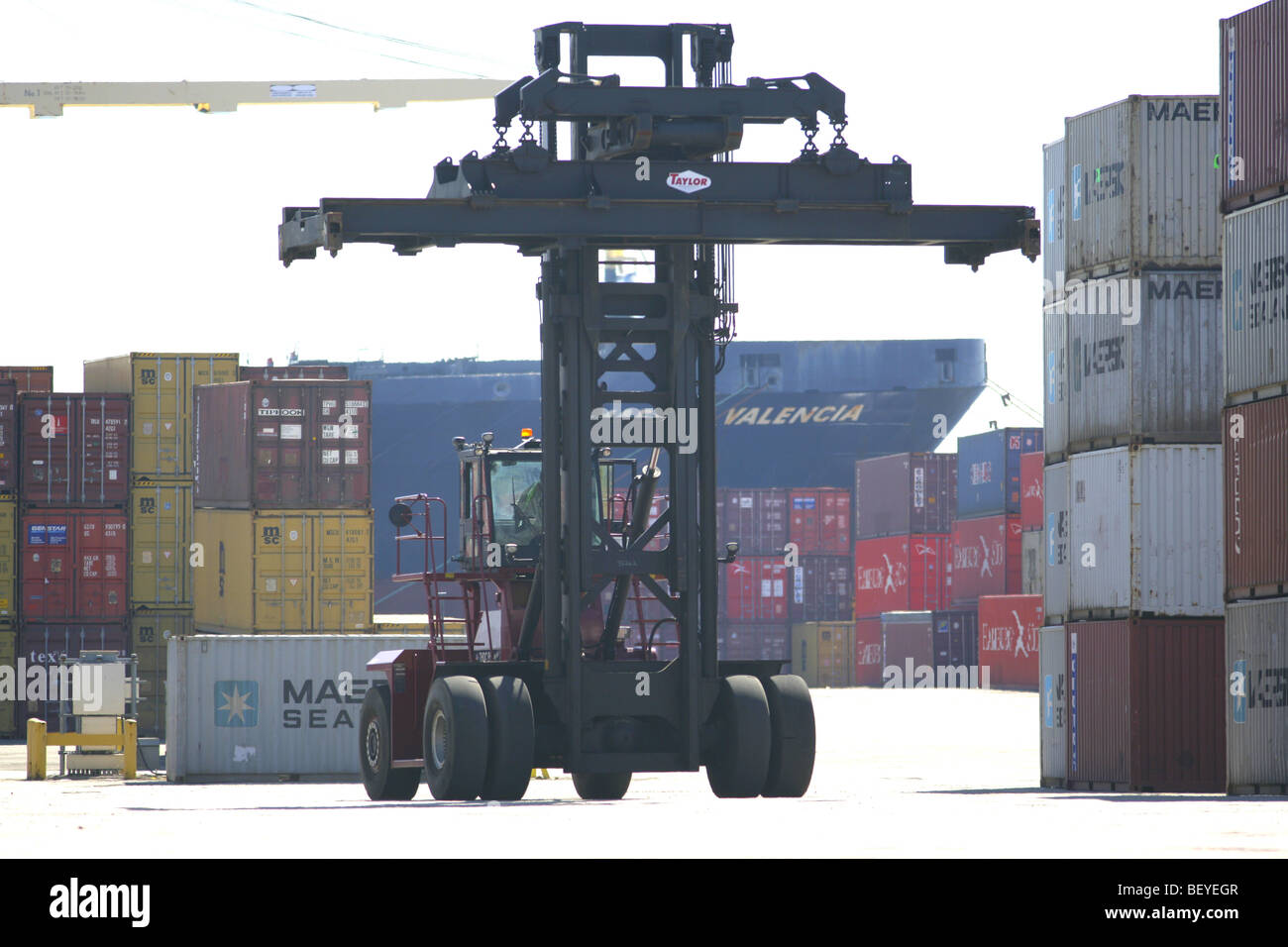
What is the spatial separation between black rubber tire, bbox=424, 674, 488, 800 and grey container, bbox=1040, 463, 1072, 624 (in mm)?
8490

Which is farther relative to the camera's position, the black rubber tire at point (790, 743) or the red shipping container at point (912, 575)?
the red shipping container at point (912, 575)

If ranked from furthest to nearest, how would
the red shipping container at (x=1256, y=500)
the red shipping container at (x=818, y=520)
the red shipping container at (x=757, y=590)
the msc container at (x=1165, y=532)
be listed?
1. the red shipping container at (x=818, y=520)
2. the red shipping container at (x=757, y=590)
3. the msc container at (x=1165, y=532)
4. the red shipping container at (x=1256, y=500)

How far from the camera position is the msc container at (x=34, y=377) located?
143 feet

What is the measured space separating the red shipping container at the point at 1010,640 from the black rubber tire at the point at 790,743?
38.4m

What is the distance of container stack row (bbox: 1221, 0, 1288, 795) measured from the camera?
19672mm

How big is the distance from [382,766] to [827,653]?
185 ft

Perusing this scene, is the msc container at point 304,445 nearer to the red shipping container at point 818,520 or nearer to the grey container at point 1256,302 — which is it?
the grey container at point 1256,302

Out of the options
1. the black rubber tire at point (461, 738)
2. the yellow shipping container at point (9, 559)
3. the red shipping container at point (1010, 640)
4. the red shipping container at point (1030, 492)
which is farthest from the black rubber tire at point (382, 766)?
the red shipping container at point (1030, 492)

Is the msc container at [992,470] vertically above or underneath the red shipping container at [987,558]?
above

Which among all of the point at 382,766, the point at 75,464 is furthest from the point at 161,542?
the point at 382,766

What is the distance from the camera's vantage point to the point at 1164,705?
2258 centimetres

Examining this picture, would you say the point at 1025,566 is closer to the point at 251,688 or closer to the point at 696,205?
the point at 251,688

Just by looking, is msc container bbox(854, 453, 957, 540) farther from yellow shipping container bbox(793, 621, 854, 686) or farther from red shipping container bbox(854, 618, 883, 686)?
yellow shipping container bbox(793, 621, 854, 686)
